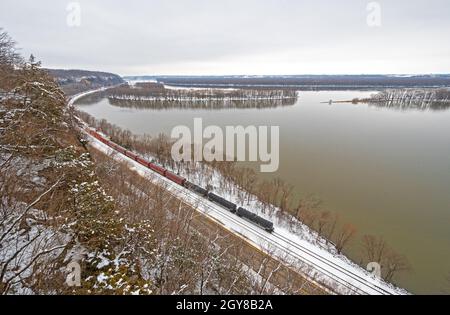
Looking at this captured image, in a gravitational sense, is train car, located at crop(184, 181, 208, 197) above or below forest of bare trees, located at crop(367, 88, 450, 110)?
below

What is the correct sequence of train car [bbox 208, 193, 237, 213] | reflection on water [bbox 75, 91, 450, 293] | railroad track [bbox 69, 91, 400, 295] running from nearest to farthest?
1. railroad track [bbox 69, 91, 400, 295]
2. reflection on water [bbox 75, 91, 450, 293]
3. train car [bbox 208, 193, 237, 213]

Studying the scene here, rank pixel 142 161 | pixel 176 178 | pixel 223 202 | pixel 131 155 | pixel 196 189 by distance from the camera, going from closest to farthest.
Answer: pixel 223 202
pixel 196 189
pixel 176 178
pixel 142 161
pixel 131 155

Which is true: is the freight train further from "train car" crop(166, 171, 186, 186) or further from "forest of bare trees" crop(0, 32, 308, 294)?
"forest of bare trees" crop(0, 32, 308, 294)

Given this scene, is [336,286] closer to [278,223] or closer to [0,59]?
[278,223]

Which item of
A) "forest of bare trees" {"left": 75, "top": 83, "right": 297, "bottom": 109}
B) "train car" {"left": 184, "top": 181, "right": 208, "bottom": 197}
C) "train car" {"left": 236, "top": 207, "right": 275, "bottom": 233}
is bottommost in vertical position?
"train car" {"left": 236, "top": 207, "right": 275, "bottom": 233}

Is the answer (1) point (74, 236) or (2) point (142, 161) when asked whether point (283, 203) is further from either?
(2) point (142, 161)

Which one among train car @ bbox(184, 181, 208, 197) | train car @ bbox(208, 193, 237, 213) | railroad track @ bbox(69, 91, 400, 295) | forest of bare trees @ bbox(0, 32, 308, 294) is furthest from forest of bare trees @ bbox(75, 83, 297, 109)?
forest of bare trees @ bbox(0, 32, 308, 294)

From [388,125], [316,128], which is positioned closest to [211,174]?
[316,128]

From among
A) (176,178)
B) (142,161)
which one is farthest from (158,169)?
(142,161)
